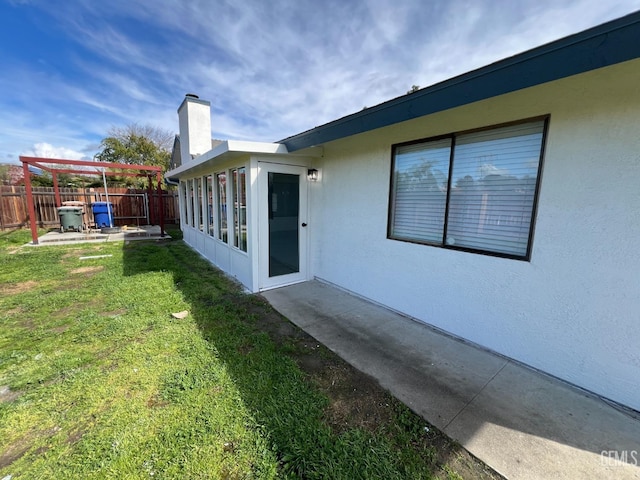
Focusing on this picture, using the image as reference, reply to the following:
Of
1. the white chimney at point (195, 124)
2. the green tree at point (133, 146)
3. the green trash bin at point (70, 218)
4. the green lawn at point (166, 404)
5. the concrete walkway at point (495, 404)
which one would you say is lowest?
the concrete walkway at point (495, 404)

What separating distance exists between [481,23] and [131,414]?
6226 mm

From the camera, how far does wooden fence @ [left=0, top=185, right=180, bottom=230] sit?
11594 millimetres

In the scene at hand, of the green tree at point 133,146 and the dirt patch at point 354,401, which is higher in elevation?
the green tree at point 133,146

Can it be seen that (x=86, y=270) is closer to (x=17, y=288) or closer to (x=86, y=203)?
(x=17, y=288)

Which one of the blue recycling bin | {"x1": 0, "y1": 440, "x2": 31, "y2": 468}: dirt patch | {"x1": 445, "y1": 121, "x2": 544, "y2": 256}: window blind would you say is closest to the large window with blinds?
{"x1": 445, "y1": 121, "x2": 544, "y2": 256}: window blind

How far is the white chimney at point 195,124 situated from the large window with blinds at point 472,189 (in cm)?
902

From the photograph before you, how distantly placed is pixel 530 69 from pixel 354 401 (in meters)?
3.11

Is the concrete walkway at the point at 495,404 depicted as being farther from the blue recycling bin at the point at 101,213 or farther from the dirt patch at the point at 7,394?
the blue recycling bin at the point at 101,213

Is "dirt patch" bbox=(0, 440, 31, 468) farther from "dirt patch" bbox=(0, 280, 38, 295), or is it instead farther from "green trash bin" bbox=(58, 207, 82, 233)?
"green trash bin" bbox=(58, 207, 82, 233)

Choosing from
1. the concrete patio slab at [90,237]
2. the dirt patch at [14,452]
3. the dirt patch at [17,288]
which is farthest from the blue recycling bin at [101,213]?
the dirt patch at [14,452]

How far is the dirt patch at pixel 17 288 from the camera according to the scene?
470cm

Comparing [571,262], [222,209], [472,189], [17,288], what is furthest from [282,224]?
[17,288]

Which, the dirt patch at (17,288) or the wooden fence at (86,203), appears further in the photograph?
the wooden fence at (86,203)

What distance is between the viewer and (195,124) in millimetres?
10000
